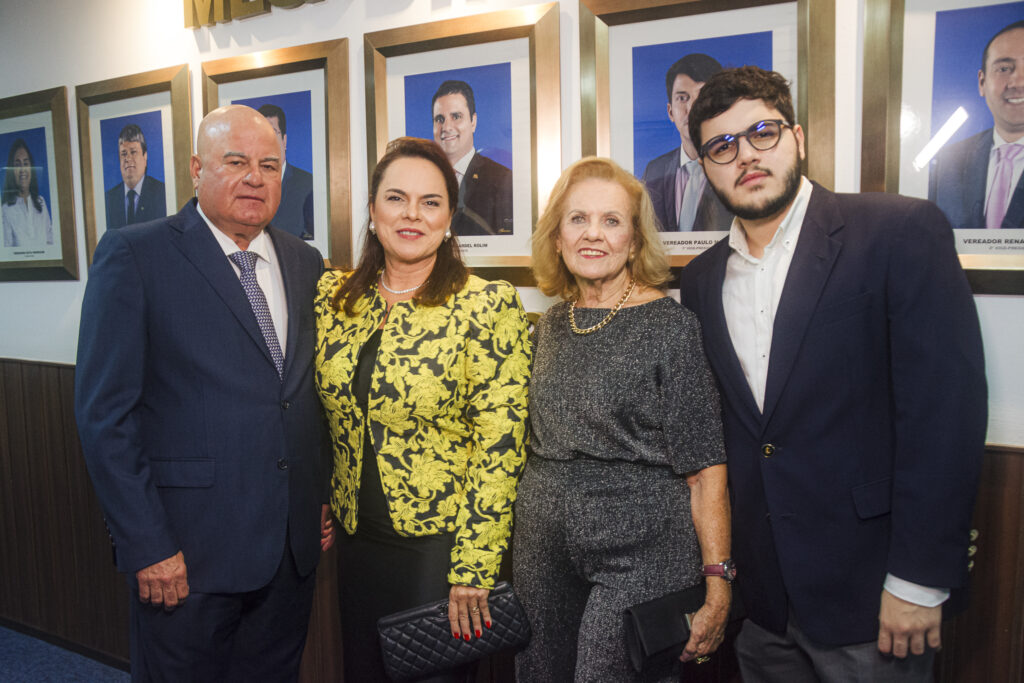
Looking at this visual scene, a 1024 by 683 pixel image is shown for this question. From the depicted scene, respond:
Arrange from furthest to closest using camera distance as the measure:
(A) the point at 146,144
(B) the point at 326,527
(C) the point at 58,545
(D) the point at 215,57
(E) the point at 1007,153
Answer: (C) the point at 58,545, (A) the point at 146,144, (D) the point at 215,57, (B) the point at 326,527, (E) the point at 1007,153

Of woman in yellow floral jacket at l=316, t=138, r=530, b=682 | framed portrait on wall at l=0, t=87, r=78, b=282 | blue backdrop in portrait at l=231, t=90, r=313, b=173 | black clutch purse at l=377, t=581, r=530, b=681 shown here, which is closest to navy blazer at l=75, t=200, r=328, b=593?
woman in yellow floral jacket at l=316, t=138, r=530, b=682

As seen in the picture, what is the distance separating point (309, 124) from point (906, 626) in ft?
7.78

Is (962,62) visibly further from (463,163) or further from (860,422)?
(463,163)

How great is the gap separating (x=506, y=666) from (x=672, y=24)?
2.15 meters

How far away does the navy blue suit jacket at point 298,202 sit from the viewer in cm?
245

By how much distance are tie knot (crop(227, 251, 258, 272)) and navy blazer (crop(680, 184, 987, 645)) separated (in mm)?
1279

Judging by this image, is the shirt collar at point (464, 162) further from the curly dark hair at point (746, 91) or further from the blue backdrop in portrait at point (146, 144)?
the blue backdrop in portrait at point (146, 144)

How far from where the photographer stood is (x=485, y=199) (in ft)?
7.11

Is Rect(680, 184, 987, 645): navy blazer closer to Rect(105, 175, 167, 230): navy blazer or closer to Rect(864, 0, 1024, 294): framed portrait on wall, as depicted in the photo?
Rect(864, 0, 1024, 294): framed portrait on wall

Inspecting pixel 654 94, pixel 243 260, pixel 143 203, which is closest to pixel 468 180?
pixel 654 94

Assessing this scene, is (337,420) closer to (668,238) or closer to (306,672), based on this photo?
(668,238)

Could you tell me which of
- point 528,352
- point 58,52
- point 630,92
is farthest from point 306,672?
point 58,52

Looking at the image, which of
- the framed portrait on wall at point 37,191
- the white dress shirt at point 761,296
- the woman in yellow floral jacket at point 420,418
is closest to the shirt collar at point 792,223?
the white dress shirt at point 761,296

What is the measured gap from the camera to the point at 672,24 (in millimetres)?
1880
